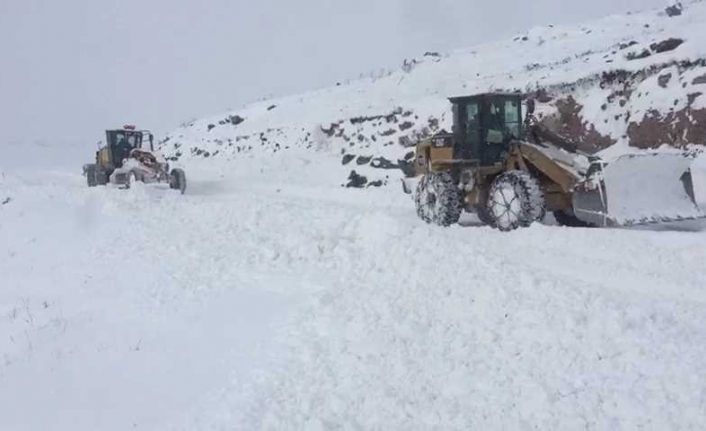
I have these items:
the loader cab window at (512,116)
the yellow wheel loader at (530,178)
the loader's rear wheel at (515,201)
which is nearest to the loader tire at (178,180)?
the yellow wheel loader at (530,178)

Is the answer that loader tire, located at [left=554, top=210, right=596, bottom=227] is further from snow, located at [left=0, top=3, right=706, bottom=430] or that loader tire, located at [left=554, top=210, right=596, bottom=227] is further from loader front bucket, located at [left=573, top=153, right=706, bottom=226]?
snow, located at [left=0, top=3, right=706, bottom=430]

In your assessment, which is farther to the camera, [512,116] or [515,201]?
[512,116]

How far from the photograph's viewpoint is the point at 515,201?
11.8m

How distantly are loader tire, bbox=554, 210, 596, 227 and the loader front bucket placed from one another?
0.66 m

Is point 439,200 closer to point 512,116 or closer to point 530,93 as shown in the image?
point 512,116

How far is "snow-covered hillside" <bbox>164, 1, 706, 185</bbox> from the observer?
17.6 m

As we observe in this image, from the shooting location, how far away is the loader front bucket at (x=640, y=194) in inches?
434

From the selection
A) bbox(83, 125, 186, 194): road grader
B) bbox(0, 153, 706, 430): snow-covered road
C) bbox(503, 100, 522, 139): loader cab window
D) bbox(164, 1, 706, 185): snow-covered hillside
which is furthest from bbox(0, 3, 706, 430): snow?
bbox(83, 125, 186, 194): road grader

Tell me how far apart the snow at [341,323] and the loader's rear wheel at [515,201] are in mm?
340

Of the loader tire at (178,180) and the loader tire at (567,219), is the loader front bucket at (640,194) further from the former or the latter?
the loader tire at (178,180)

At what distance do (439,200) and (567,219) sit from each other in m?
2.43

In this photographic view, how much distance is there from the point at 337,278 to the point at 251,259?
2052 mm

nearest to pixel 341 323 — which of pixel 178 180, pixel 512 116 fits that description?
pixel 512 116

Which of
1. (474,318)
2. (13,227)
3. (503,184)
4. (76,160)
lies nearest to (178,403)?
(474,318)
